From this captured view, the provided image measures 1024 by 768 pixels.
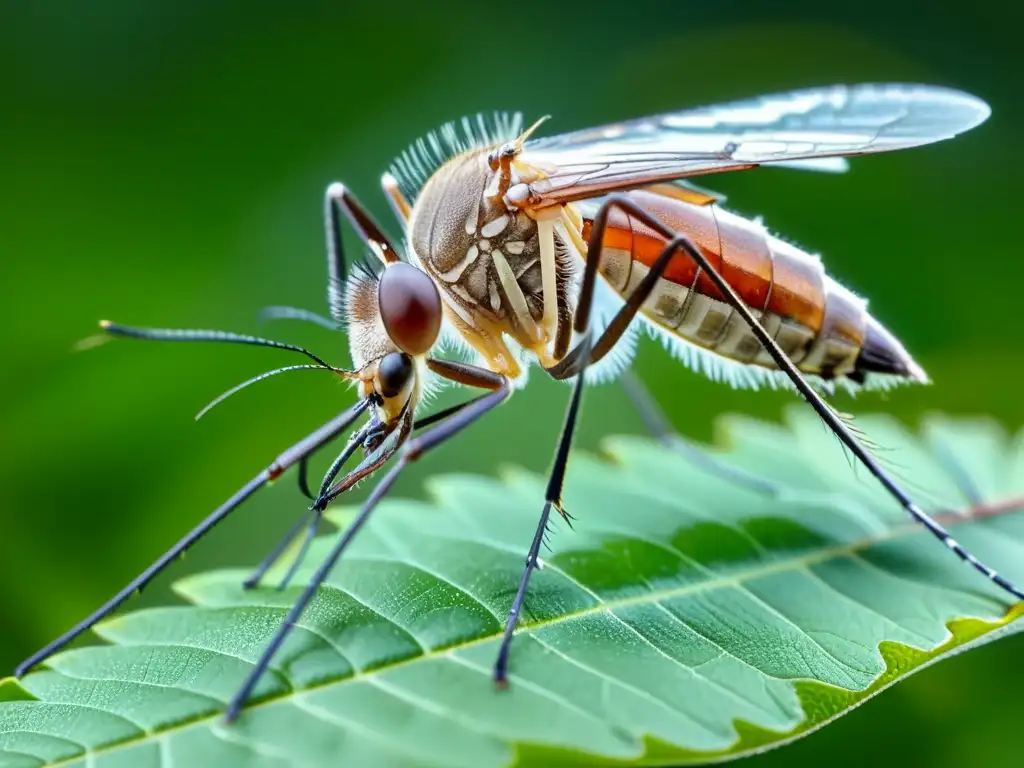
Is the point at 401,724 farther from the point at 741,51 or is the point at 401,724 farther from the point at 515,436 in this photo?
the point at 741,51

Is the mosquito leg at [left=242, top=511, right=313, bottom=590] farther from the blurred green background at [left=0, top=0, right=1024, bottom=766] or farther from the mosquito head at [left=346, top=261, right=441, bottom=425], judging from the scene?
the blurred green background at [left=0, top=0, right=1024, bottom=766]

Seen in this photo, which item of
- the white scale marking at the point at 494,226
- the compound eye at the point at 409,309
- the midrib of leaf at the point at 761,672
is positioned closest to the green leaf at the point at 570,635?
the midrib of leaf at the point at 761,672

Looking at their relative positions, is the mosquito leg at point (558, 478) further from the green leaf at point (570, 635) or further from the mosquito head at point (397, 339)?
the mosquito head at point (397, 339)

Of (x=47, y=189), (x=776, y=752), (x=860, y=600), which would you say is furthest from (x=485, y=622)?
(x=47, y=189)

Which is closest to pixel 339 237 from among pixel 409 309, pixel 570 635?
pixel 409 309

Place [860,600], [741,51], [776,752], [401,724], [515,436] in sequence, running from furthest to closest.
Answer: [741,51]
[515,436]
[776,752]
[860,600]
[401,724]

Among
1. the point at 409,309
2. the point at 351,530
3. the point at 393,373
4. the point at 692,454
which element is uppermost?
the point at 409,309

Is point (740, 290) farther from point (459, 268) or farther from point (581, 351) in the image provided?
point (459, 268)
